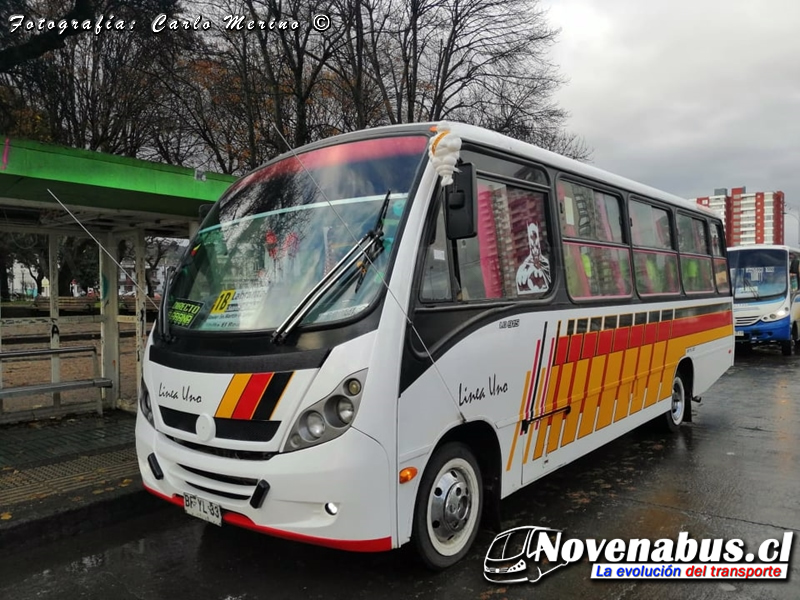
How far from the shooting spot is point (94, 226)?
27.0 ft

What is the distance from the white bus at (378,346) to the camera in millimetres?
3336

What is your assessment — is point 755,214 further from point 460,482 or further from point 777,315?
point 460,482

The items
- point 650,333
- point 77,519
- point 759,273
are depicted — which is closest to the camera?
point 77,519

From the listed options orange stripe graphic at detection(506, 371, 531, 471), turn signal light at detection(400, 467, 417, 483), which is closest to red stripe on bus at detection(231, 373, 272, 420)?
turn signal light at detection(400, 467, 417, 483)

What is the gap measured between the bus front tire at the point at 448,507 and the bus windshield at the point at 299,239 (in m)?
1.12

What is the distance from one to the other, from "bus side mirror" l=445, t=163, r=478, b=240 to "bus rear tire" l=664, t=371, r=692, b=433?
16.5 ft

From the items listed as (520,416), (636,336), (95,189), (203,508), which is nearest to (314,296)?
(203,508)

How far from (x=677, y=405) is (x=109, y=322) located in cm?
746

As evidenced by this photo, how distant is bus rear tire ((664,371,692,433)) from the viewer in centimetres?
773

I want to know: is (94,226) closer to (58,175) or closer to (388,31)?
(58,175)

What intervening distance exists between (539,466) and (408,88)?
49.3 feet

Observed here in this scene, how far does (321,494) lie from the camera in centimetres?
326

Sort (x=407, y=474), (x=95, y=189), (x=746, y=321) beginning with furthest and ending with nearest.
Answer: (x=746, y=321)
(x=95, y=189)
(x=407, y=474)

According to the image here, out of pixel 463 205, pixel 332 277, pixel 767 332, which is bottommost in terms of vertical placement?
pixel 767 332
